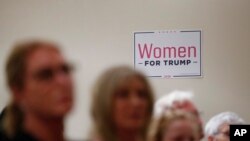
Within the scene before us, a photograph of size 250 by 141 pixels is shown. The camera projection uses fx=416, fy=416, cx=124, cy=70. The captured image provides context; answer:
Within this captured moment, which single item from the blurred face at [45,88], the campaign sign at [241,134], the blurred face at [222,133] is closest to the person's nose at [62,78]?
the blurred face at [45,88]

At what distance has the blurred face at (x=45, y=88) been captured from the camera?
1.27ft

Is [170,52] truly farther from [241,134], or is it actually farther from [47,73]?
[47,73]

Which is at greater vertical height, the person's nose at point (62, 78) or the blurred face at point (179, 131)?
the person's nose at point (62, 78)

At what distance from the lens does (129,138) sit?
0.43m

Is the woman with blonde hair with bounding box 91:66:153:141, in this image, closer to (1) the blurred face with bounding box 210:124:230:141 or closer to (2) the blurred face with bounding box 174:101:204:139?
(2) the blurred face with bounding box 174:101:204:139

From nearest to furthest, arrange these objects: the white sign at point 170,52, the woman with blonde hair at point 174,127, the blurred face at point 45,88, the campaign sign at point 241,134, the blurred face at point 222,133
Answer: the blurred face at point 45,88 → the woman with blonde hair at point 174,127 → the campaign sign at point 241,134 → the blurred face at point 222,133 → the white sign at point 170,52

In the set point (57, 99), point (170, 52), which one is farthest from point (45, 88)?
point (170, 52)

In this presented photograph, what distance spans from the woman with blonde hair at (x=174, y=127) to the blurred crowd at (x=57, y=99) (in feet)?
0.11

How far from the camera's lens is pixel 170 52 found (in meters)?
1.67

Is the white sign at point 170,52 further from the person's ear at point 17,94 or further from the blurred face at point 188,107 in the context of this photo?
the person's ear at point 17,94

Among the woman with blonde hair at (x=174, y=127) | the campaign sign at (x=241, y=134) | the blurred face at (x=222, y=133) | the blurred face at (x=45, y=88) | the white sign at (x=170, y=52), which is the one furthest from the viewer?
the white sign at (x=170, y=52)

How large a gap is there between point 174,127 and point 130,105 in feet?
0.34

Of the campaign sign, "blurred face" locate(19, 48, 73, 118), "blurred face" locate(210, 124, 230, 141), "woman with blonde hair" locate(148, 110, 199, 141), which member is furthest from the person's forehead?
"blurred face" locate(210, 124, 230, 141)

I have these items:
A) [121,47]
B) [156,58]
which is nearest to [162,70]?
[156,58]
